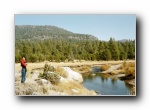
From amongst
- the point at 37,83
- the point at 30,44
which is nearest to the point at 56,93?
the point at 37,83

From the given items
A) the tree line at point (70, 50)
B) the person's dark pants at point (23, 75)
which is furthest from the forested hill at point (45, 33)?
the person's dark pants at point (23, 75)

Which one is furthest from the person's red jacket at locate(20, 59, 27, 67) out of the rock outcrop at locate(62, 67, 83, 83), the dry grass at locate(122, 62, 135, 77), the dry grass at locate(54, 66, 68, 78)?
the dry grass at locate(122, 62, 135, 77)

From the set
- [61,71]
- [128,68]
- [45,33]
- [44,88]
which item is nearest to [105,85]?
[128,68]

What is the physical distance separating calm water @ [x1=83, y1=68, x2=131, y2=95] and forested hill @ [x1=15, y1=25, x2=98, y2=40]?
0.47 meters

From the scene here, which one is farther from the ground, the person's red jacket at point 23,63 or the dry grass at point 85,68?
the person's red jacket at point 23,63

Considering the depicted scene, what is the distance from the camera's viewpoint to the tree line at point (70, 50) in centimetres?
601

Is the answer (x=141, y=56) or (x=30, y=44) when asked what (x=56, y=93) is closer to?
(x=30, y=44)

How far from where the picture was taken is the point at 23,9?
600 centimetres

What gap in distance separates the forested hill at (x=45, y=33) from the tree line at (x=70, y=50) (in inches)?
1.6

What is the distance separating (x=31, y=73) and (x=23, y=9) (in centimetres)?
74

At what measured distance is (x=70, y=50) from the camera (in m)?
6.06

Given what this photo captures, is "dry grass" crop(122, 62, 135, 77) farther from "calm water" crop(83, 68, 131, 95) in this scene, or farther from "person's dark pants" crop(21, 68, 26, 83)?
"person's dark pants" crop(21, 68, 26, 83)

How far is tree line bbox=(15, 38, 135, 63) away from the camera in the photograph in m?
6.01

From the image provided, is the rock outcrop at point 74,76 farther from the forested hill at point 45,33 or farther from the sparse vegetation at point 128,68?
the sparse vegetation at point 128,68
